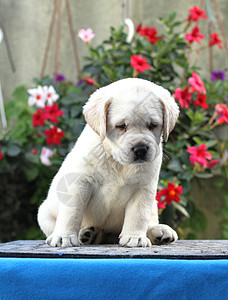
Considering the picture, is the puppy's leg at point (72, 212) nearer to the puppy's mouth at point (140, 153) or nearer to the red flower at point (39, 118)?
the puppy's mouth at point (140, 153)

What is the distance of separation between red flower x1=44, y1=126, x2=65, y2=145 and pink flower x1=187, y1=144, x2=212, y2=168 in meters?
0.98

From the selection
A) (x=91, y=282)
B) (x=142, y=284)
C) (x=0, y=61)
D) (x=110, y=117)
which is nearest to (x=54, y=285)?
(x=91, y=282)

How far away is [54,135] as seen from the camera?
144 inches

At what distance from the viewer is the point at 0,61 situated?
4703 millimetres

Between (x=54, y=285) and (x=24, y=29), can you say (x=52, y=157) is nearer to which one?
(x=24, y=29)

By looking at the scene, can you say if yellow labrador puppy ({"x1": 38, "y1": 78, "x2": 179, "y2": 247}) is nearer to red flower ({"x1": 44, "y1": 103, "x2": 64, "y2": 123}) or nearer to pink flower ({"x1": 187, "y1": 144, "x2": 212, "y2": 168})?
pink flower ({"x1": 187, "y1": 144, "x2": 212, "y2": 168})

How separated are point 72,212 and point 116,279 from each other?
2.06 feet

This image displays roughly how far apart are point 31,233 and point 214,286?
274 cm

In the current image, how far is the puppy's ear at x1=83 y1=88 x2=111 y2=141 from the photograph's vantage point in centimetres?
199

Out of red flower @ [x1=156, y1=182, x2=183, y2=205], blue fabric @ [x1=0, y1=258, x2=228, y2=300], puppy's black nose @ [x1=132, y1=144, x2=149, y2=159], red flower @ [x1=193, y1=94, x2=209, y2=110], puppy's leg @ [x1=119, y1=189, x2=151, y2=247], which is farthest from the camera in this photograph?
red flower @ [x1=193, y1=94, x2=209, y2=110]

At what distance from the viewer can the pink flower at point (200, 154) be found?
10.7ft

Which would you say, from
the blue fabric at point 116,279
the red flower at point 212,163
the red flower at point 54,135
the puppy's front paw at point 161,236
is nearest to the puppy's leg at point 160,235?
the puppy's front paw at point 161,236

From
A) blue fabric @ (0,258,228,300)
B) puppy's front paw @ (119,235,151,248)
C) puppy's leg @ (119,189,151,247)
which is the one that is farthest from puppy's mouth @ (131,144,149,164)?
blue fabric @ (0,258,228,300)

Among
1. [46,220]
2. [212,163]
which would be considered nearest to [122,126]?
[46,220]
